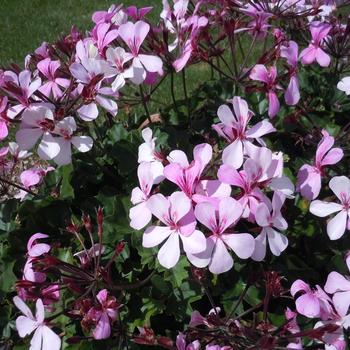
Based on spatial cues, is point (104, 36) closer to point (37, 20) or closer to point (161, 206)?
point (161, 206)

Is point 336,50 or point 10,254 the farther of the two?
point 336,50

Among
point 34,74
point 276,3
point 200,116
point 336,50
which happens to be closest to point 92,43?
point 34,74

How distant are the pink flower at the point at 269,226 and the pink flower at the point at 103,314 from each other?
1.05 ft

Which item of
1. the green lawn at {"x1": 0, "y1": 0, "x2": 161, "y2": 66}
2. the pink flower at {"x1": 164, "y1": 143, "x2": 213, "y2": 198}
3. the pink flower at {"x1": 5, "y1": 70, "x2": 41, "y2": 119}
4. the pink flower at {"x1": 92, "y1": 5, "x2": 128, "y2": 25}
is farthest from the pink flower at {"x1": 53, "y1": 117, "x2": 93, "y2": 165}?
the green lawn at {"x1": 0, "y1": 0, "x2": 161, "y2": 66}

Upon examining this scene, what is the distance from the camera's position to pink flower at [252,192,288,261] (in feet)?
4.05

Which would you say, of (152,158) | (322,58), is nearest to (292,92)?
(322,58)

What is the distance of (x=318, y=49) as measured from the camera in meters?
1.93

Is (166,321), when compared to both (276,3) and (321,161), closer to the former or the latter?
(321,161)

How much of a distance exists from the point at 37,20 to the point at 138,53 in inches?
188

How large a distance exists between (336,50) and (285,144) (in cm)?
38

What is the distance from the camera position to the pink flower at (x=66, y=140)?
4.89ft

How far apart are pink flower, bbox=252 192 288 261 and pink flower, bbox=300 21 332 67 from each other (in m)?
0.78

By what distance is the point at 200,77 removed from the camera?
180 inches

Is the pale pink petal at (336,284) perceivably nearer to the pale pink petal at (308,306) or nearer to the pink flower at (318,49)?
the pale pink petal at (308,306)
